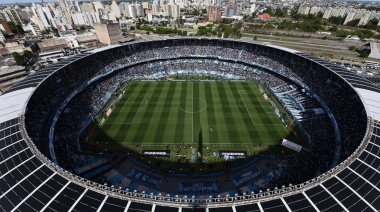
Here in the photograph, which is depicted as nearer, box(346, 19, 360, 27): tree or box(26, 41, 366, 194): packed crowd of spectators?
box(26, 41, 366, 194): packed crowd of spectators

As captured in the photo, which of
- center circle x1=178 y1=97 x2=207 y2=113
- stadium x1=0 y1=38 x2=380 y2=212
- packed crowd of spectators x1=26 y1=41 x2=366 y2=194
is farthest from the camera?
center circle x1=178 y1=97 x2=207 y2=113

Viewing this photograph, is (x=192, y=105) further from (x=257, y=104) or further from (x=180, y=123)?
(x=257, y=104)

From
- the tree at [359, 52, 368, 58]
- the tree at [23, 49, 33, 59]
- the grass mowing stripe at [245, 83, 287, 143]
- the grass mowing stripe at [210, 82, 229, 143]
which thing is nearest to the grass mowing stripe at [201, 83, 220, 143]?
the grass mowing stripe at [210, 82, 229, 143]

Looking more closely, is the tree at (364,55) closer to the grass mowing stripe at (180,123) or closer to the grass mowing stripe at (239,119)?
the grass mowing stripe at (239,119)

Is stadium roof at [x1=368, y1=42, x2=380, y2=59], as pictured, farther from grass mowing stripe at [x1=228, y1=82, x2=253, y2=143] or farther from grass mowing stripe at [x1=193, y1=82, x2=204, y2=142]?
grass mowing stripe at [x1=193, y1=82, x2=204, y2=142]

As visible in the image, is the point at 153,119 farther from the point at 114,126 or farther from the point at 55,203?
the point at 55,203

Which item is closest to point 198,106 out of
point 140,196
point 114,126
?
point 114,126

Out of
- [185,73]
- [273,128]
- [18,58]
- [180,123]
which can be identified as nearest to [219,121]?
[180,123]
